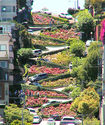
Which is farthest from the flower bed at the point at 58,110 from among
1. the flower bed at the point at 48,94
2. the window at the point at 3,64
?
the window at the point at 3,64

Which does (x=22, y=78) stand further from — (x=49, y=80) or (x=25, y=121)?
(x=25, y=121)

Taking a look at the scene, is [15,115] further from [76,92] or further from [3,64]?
[3,64]

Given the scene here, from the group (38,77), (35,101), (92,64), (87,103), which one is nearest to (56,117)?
(87,103)

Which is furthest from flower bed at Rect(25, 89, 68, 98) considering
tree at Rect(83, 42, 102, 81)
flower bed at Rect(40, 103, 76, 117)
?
flower bed at Rect(40, 103, 76, 117)

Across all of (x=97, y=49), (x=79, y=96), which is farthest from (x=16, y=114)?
(x=97, y=49)

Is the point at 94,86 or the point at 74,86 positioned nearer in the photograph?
the point at 94,86

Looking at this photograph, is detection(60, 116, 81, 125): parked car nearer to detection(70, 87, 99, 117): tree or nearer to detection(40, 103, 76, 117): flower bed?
detection(70, 87, 99, 117): tree
